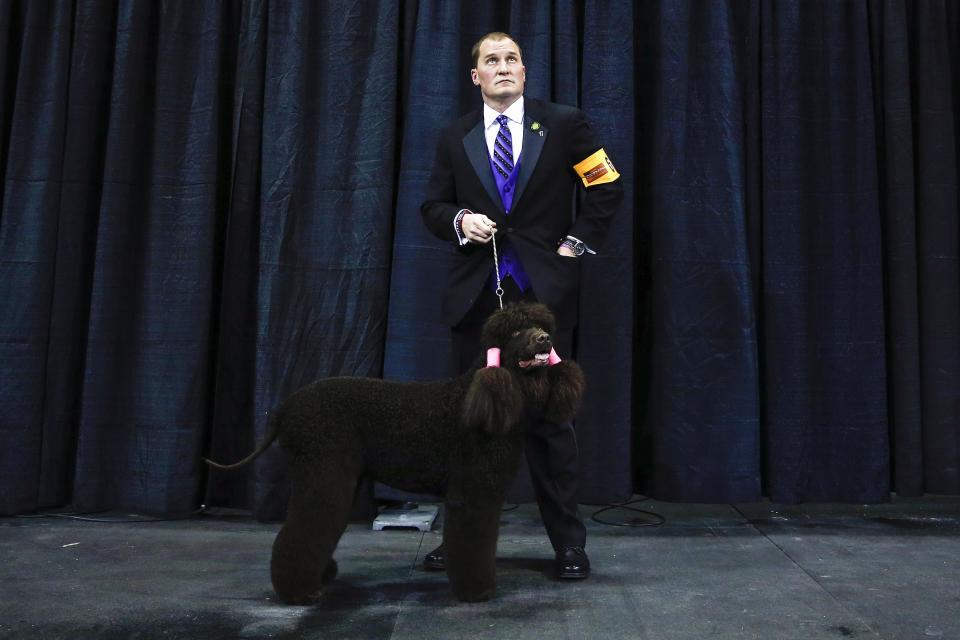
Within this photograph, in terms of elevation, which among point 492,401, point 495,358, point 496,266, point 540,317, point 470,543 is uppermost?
point 496,266

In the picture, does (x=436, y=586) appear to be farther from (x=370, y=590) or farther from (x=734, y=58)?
(x=734, y=58)

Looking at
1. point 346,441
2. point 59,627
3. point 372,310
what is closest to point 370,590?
point 346,441

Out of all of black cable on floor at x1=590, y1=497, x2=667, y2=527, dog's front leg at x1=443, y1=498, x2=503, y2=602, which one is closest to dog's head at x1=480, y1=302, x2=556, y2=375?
dog's front leg at x1=443, y1=498, x2=503, y2=602

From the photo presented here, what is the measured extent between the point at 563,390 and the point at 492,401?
20cm

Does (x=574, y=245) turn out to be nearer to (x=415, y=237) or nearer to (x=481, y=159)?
(x=481, y=159)

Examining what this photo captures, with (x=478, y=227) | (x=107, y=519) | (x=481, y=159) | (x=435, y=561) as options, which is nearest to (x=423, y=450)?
(x=435, y=561)

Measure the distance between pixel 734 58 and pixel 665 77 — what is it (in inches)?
10.6

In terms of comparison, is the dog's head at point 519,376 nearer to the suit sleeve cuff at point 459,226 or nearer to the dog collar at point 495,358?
the dog collar at point 495,358

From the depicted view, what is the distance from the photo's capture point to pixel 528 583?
8.05ft

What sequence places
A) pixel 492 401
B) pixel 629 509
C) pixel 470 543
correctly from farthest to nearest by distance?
pixel 629 509
pixel 470 543
pixel 492 401

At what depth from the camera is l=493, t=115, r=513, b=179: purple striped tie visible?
8.56 ft

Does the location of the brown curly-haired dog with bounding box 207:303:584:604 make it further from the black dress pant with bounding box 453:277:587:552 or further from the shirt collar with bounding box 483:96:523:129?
the shirt collar with bounding box 483:96:523:129

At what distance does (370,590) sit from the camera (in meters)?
2.40

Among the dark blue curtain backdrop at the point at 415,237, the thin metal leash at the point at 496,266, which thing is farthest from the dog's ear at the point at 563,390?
the dark blue curtain backdrop at the point at 415,237
